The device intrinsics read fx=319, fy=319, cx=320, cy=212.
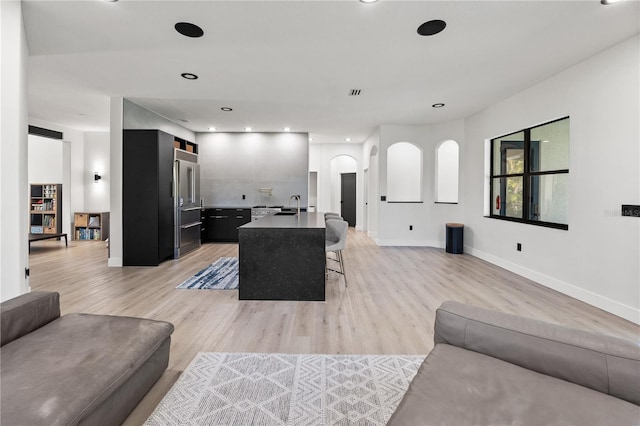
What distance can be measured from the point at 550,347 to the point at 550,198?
383 centimetres

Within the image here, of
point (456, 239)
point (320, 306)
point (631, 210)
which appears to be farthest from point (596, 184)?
point (320, 306)

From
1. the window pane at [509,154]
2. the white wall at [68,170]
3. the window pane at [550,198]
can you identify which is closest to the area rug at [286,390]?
the window pane at [550,198]

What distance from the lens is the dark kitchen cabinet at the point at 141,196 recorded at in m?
5.20

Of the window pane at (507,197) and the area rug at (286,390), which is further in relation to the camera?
the window pane at (507,197)

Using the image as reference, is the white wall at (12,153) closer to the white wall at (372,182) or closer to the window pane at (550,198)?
the window pane at (550,198)

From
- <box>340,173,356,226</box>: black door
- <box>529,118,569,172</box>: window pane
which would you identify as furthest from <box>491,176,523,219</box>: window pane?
<box>340,173,356,226</box>: black door

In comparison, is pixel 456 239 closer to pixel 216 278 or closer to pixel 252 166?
pixel 216 278

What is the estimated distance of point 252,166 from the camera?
8.20 m

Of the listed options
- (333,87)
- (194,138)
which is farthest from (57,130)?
(333,87)

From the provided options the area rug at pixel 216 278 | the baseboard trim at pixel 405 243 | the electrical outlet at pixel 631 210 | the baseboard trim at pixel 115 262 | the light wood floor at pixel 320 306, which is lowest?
the light wood floor at pixel 320 306

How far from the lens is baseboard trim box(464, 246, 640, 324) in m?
3.08

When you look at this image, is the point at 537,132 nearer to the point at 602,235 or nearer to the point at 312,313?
the point at 602,235

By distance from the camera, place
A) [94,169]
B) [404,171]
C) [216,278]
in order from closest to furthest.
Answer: [216,278], [94,169], [404,171]

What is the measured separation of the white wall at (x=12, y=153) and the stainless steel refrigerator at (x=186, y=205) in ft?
10.3
